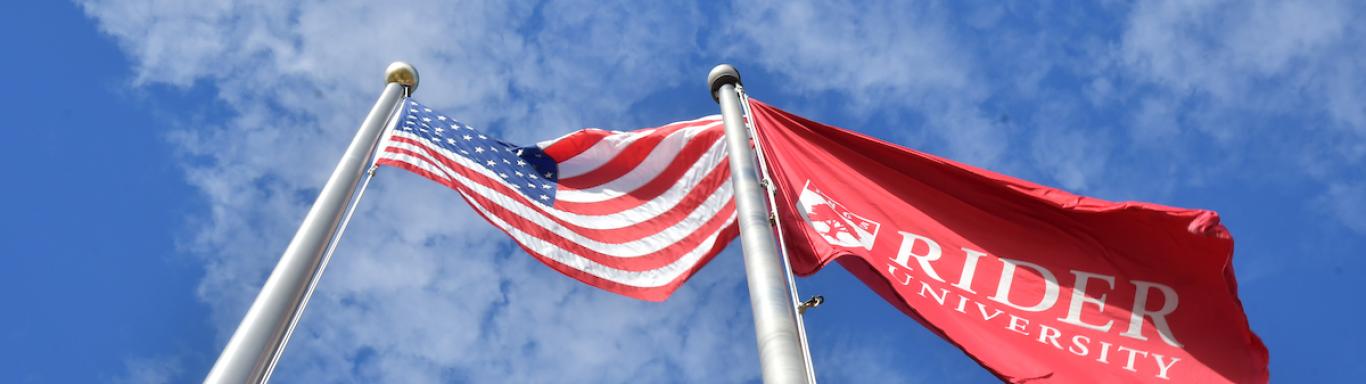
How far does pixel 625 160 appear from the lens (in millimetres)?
12000

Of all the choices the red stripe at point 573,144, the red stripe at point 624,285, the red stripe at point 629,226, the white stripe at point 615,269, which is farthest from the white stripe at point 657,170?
the red stripe at point 624,285

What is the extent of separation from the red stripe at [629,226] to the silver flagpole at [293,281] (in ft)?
2.05

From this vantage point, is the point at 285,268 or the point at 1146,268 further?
the point at 1146,268

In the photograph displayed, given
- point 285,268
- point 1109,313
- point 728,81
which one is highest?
point 728,81

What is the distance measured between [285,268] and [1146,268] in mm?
6765

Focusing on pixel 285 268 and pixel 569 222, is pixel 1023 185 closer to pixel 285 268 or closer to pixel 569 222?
pixel 569 222

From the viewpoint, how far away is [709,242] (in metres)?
10.7

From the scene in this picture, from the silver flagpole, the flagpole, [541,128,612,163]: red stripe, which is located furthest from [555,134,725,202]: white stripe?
the silver flagpole

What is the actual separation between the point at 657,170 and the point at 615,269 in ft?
5.02

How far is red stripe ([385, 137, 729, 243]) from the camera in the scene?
1055cm

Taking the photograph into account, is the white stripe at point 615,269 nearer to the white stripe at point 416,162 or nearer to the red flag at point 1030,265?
the white stripe at point 416,162

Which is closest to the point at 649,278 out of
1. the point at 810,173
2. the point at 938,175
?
the point at 810,173

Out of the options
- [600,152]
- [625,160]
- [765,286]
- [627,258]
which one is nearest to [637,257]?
[627,258]

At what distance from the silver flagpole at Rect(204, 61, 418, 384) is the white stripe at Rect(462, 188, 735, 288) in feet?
4.88
